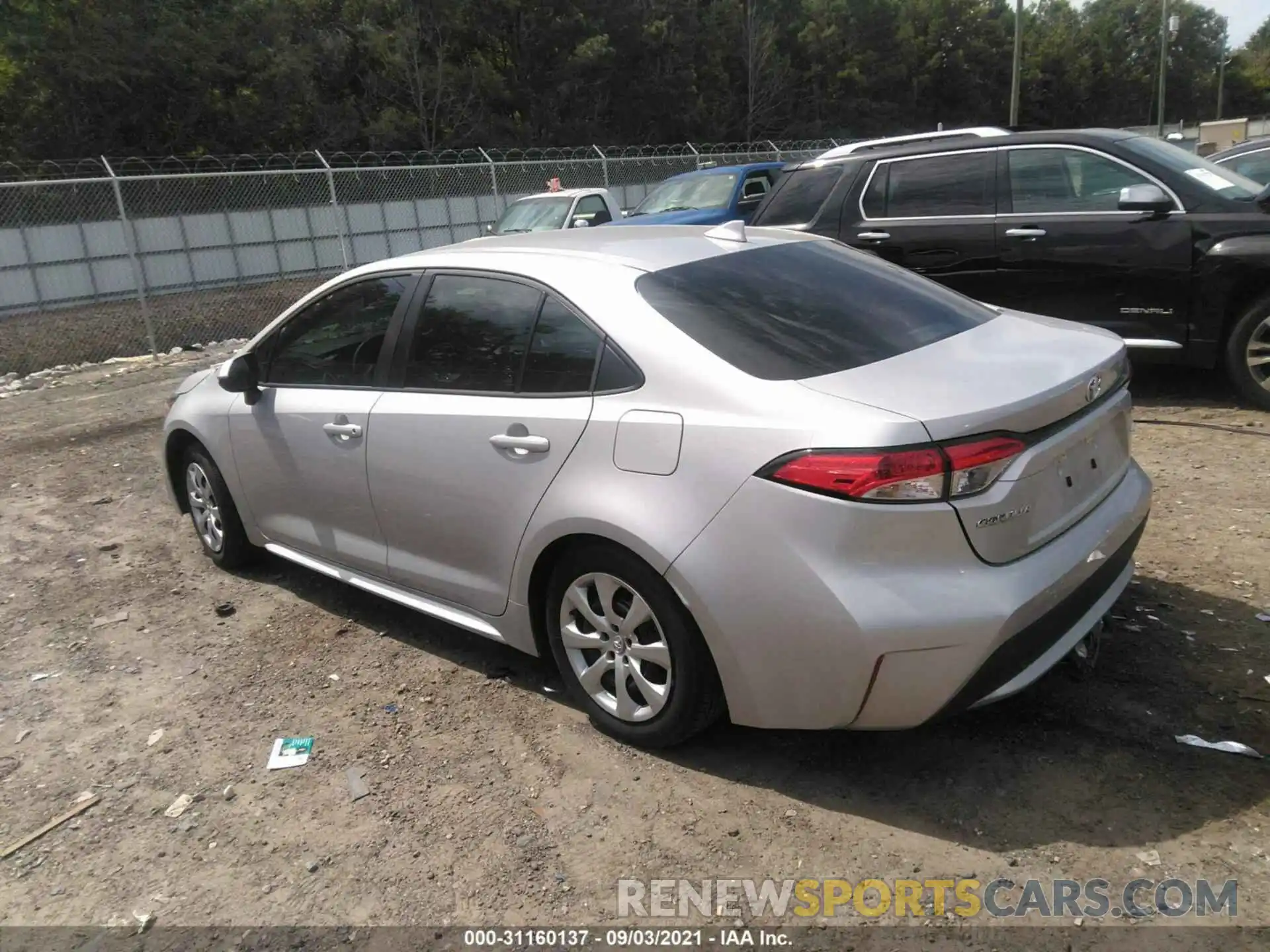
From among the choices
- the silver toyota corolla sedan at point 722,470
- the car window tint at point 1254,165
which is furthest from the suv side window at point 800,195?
the car window tint at point 1254,165

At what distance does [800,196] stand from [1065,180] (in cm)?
204

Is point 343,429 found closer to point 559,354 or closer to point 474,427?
point 474,427

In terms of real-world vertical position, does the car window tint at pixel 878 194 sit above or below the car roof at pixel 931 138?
below

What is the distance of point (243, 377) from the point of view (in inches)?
A: 175

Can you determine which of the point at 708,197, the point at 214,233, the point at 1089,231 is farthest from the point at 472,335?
the point at 214,233

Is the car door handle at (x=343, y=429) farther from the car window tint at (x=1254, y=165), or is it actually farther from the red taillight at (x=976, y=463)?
the car window tint at (x=1254, y=165)

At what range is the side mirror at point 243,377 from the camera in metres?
4.43

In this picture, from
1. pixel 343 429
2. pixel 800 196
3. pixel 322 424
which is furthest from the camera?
pixel 800 196

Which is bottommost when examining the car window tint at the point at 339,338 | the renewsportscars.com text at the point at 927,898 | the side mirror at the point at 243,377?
the renewsportscars.com text at the point at 927,898

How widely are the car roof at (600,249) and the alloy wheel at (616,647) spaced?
1118 millimetres

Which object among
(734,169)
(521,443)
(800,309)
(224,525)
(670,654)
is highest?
(734,169)

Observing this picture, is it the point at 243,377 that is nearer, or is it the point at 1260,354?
the point at 243,377

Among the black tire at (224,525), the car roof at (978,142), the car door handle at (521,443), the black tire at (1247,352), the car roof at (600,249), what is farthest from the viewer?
the car roof at (978,142)

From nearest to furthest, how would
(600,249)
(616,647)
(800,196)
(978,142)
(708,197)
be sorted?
(616,647)
(600,249)
(978,142)
(800,196)
(708,197)
